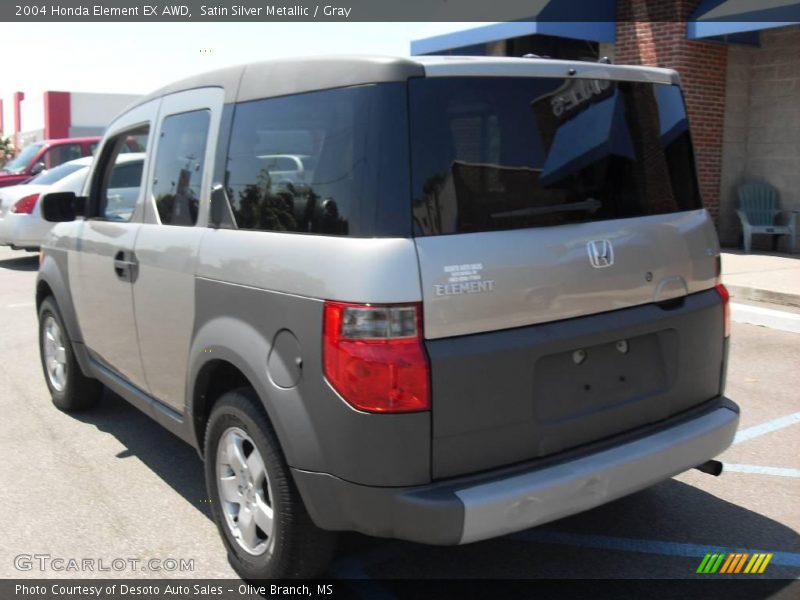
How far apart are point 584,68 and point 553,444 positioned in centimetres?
145

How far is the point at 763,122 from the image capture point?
1338 centimetres

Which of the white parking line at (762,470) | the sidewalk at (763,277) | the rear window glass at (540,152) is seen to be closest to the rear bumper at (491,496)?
the rear window glass at (540,152)

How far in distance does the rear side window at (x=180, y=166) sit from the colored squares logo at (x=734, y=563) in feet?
8.67

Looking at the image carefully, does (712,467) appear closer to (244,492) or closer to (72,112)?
(244,492)

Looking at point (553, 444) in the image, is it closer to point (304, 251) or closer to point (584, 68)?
point (304, 251)

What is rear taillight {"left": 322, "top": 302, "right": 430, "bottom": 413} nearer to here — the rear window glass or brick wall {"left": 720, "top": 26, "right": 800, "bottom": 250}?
the rear window glass

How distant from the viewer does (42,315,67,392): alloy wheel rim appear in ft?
18.2

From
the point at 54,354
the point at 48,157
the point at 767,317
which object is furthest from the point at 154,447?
the point at 48,157

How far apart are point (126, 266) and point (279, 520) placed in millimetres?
1813

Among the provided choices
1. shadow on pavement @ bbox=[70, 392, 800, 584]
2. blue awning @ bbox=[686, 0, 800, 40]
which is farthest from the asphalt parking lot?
blue awning @ bbox=[686, 0, 800, 40]

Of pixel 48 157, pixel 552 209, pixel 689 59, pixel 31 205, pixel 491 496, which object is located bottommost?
pixel 491 496

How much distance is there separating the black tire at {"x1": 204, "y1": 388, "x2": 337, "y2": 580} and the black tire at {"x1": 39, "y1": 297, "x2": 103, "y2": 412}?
252 centimetres

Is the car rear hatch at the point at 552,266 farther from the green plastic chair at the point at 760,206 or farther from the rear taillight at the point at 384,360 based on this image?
the green plastic chair at the point at 760,206

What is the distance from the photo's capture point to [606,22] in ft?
44.2
